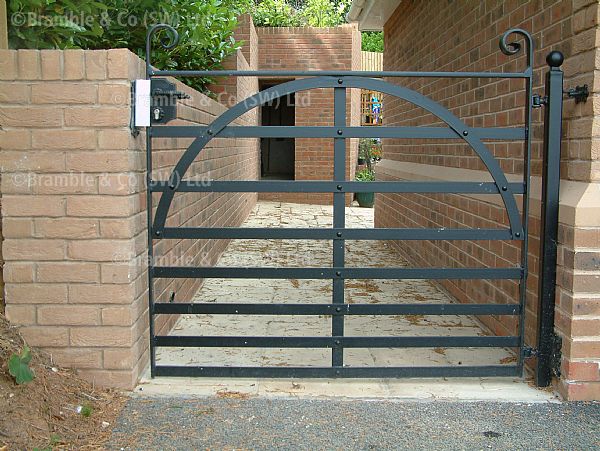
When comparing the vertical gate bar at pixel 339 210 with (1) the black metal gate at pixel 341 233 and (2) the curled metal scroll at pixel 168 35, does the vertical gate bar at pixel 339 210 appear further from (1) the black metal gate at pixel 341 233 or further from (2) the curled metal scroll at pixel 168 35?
(2) the curled metal scroll at pixel 168 35

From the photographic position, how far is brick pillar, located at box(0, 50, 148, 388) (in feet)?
11.8

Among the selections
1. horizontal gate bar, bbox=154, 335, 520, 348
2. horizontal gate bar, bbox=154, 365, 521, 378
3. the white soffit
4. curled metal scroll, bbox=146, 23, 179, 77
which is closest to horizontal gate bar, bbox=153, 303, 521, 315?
horizontal gate bar, bbox=154, 335, 520, 348

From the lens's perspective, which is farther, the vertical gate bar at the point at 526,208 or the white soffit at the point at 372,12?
the white soffit at the point at 372,12

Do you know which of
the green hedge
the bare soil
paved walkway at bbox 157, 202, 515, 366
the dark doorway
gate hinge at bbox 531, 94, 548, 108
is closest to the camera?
the bare soil

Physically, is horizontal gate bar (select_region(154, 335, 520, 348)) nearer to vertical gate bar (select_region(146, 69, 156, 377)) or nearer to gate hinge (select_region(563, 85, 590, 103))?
vertical gate bar (select_region(146, 69, 156, 377))

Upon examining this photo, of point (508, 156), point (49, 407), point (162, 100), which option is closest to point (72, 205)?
point (162, 100)

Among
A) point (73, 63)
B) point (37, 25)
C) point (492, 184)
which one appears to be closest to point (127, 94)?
point (73, 63)

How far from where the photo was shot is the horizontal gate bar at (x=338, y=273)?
3904mm

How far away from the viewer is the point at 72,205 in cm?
366

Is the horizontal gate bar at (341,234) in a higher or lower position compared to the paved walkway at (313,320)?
higher

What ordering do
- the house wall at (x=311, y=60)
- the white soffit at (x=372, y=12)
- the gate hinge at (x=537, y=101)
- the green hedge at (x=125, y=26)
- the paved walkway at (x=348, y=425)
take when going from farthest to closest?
the house wall at (x=311, y=60)
the white soffit at (x=372, y=12)
the green hedge at (x=125, y=26)
the gate hinge at (x=537, y=101)
the paved walkway at (x=348, y=425)

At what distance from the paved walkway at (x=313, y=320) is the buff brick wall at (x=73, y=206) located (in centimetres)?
68

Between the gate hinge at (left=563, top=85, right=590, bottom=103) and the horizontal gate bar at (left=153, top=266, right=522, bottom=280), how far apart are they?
38.5 inches

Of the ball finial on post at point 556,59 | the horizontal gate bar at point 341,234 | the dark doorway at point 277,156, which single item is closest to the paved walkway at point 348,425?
the horizontal gate bar at point 341,234
